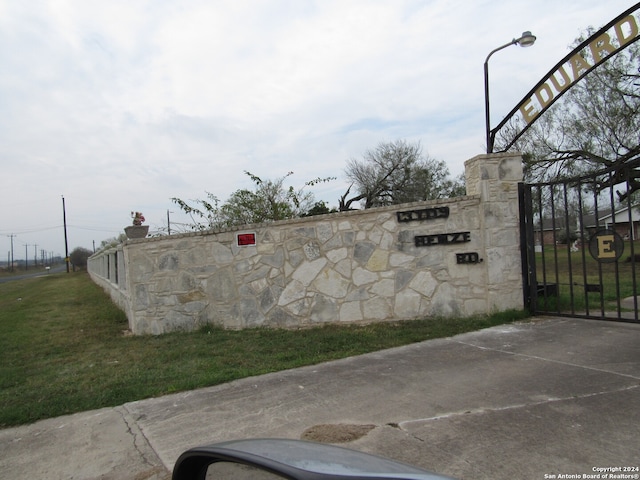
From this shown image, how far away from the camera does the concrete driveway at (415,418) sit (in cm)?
303

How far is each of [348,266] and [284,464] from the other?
6.26 metres

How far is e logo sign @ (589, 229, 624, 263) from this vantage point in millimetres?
5934

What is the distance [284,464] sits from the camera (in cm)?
135

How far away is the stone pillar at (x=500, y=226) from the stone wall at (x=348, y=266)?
0.02m

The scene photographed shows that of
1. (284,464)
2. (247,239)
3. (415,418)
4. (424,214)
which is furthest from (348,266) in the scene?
(284,464)

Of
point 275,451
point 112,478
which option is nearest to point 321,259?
point 112,478

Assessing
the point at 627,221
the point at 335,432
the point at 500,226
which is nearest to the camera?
the point at 335,432

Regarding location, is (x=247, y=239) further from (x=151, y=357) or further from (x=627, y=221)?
(x=627, y=221)

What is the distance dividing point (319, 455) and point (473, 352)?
4506 mm

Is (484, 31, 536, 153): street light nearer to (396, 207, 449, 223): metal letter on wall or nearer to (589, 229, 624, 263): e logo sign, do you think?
(396, 207, 449, 223): metal letter on wall

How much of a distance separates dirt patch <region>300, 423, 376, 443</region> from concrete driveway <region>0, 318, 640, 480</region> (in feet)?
0.05

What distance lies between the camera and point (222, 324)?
790cm

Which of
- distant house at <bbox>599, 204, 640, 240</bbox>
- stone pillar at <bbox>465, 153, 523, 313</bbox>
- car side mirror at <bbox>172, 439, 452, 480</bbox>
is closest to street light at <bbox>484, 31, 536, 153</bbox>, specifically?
stone pillar at <bbox>465, 153, 523, 313</bbox>

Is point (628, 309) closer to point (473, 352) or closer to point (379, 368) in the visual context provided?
point (473, 352)
